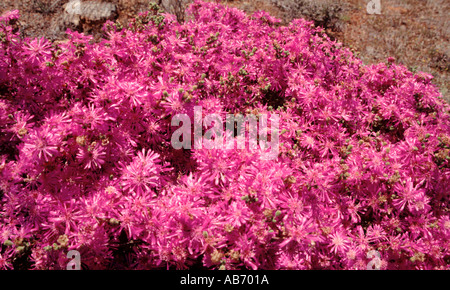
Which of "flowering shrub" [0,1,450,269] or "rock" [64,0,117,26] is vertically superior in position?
"rock" [64,0,117,26]

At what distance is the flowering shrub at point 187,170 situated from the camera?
7.93 feet

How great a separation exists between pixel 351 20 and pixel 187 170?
271 inches

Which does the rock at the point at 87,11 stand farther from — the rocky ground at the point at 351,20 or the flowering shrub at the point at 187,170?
the flowering shrub at the point at 187,170

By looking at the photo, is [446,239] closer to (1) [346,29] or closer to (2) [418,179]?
(2) [418,179]

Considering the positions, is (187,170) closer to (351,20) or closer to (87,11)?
(87,11)

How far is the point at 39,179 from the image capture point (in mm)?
2512

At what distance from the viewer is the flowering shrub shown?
2416mm

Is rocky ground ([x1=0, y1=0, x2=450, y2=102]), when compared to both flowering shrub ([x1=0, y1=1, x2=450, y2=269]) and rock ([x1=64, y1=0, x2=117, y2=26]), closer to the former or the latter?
rock ([x1=64, y1=0, x2=117, y2=26])

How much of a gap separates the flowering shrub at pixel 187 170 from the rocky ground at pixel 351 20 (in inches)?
124

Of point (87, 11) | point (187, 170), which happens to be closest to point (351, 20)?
point (87, 11)

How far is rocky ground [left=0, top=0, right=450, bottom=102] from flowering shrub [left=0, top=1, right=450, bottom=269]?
3.16m

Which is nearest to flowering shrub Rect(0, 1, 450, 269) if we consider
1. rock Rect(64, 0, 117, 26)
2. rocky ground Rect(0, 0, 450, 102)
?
rock Rect(64, 0, 117, 26)

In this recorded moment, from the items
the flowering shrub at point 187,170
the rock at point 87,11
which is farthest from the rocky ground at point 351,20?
the flowering shrub at point 187,170
